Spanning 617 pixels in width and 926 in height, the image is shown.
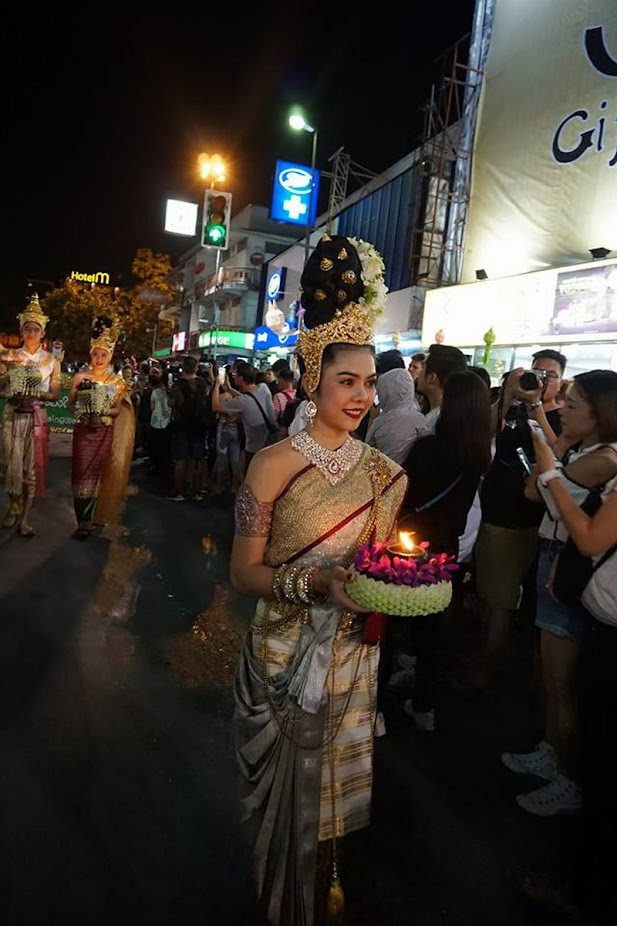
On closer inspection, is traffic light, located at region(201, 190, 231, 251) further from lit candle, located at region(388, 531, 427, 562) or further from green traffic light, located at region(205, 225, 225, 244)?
lit candle, located at region(388, 531, 427, 562)

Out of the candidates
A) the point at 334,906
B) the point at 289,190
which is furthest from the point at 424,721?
the point at 289,190

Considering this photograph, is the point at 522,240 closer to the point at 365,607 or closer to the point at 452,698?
the point at 452,698

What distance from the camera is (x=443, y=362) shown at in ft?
12.8

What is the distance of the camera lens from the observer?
12.8 feet

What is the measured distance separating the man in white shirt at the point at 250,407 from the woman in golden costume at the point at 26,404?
2.34 m

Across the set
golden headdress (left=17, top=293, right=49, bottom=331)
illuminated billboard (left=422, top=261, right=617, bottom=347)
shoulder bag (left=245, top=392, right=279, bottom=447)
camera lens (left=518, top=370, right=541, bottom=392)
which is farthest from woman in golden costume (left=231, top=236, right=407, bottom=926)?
illuminated billboard (left=422, top=261, right=617, bottom=347)

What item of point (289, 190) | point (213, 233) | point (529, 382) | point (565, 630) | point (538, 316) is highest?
point (289, 190)

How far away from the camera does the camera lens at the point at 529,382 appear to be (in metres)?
3.91

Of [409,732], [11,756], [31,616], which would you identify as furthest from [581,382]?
[31,616]

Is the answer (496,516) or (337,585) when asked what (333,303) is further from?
(496,516)

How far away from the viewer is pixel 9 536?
6.57 metres

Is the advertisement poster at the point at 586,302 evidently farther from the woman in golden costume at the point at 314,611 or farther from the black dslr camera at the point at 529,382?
the woman in golden costume at the point at 314,611

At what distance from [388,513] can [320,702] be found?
65 centimetres

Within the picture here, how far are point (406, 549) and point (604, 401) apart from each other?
1.38 m
